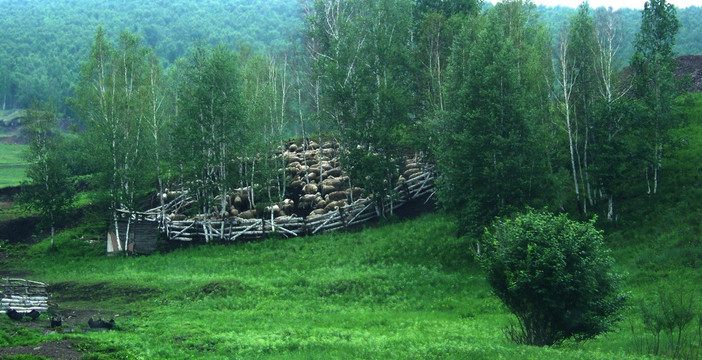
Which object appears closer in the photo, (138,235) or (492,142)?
(492,142)

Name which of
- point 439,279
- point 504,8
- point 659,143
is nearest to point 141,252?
point 439,279

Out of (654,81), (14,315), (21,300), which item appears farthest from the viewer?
(654,81)

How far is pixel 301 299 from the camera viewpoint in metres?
34.2

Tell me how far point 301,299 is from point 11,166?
81.5 m

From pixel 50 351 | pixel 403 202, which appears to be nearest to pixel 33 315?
pixel 50 351

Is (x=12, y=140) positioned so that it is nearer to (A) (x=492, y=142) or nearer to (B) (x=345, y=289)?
(B) (x=345, y=289)

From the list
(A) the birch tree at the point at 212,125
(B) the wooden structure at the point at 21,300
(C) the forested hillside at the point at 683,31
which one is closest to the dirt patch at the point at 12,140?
(A) the birch tree at the point at 212,125

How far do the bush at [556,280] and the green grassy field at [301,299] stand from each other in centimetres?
106

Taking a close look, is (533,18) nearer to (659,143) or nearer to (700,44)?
(659,143)

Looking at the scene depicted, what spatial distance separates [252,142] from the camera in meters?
52.4

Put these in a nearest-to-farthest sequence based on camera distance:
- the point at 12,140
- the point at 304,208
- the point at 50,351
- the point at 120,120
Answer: the point at 50,351 → the point at 120,120 → the point at 304,208 → the point at 12,140

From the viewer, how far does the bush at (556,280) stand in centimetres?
2050

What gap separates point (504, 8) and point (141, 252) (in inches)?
1347

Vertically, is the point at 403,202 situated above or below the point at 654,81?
below
